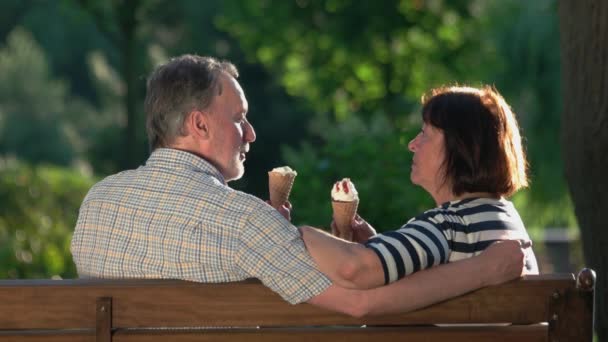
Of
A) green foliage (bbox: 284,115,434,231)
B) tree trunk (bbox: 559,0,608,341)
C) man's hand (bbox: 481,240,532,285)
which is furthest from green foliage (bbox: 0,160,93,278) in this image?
man's hand (bbox: 481,240,532,285)

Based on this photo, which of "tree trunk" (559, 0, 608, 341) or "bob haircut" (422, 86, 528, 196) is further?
"tree trunk" (559, 0, 608, 341)

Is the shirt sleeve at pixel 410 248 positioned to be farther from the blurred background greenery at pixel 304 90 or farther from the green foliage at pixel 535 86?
the green foliage at pixel 535 86

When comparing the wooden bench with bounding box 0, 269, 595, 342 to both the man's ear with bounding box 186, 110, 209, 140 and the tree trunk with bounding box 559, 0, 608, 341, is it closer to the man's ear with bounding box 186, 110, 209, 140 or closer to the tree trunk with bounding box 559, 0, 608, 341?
the man's ear with bounding box 186, 110, 209, 140

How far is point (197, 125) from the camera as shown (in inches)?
147

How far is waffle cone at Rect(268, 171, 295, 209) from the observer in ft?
13.6

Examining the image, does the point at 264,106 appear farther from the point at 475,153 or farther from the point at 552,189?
the point at 475,153

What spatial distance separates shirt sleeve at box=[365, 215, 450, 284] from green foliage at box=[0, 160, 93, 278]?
220 inches

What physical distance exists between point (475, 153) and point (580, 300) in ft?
2.00

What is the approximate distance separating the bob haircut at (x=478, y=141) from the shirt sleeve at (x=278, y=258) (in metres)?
0.60

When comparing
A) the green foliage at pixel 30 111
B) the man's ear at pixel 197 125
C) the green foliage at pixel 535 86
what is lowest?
the man's ear at pixel 197 125

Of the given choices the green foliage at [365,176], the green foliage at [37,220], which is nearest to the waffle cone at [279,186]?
the green foliage at [365,176]

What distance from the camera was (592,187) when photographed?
4.96 metres

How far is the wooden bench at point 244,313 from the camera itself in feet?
10.5

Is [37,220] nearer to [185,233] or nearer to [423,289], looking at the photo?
[185,233]
